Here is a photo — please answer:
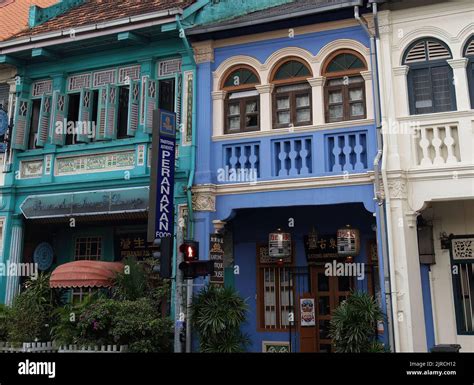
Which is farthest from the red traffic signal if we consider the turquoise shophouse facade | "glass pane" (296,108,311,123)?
"glass pane" (296,108,311,123)

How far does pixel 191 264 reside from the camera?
8.89 metres

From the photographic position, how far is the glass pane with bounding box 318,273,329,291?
11.8 meters

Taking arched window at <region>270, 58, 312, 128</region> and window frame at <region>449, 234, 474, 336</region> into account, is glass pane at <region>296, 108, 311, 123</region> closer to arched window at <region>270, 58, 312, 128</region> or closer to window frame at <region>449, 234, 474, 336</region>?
arched window at <region>270, 58, 312, 128</region>

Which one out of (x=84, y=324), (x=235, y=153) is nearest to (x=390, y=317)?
(x=235, y=153)

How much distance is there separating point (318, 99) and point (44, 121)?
672 cm

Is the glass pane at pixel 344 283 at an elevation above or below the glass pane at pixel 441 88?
below

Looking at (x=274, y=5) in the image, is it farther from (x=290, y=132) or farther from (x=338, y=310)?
(x=338, y=310)

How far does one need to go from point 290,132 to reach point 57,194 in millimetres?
5654

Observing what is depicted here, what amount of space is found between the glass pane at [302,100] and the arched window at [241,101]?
2.89 feet

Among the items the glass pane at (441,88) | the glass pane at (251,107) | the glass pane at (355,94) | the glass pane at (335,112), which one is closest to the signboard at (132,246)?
the glass pane at (251,107)

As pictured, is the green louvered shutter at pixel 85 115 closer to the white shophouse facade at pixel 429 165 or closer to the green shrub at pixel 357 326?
the white shophouse facade at pixel 429 165

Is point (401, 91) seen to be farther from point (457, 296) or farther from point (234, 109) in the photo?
point (457, 296)

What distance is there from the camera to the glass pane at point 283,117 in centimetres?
1141

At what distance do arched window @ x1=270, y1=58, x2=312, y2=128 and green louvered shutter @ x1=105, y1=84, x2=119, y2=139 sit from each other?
3.79 metres
